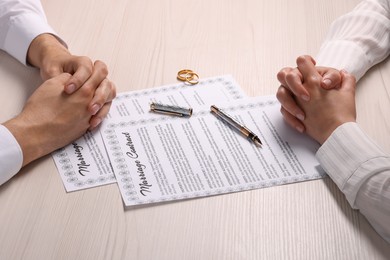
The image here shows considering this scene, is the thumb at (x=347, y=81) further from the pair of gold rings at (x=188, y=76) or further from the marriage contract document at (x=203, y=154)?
the pair of gold rings at (x=188, y=76)

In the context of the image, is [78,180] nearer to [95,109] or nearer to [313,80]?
[95,109]

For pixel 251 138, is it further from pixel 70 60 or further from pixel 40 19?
pixel 40 19

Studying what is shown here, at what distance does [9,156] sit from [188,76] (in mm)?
407

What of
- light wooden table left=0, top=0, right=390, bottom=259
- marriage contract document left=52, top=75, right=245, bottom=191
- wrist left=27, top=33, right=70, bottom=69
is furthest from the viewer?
wrist left=27, top=33, right=70, bottom=69

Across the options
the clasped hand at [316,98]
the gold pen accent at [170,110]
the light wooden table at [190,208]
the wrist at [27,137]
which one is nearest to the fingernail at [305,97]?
the clasped hand at [316,98]

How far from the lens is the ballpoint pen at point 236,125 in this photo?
3.28ft

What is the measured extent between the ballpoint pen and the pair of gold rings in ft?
0.34

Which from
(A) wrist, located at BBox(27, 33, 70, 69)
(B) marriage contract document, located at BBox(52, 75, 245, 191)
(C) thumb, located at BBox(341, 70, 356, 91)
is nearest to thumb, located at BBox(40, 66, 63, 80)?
(A) wrist, located at BBox(27, 33, 70, 69)

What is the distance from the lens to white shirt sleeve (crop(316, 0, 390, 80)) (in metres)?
1.13

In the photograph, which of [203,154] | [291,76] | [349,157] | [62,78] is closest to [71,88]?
[62,78]

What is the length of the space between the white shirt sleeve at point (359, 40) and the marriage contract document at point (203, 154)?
7.3 inches

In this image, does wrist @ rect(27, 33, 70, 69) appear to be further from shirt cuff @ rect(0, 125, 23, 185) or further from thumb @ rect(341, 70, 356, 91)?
thumb @ rect(341, 70, 356, 91)

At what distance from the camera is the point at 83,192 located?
3.03 ft

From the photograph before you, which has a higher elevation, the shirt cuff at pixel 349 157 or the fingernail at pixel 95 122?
the shirt cuff at pixel 349 157
